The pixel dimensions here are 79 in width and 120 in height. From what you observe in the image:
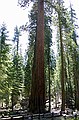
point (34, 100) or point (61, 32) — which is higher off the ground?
point (61, 32)

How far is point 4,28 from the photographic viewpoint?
38281 millimetres

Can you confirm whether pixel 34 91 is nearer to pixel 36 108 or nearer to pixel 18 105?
pixel 36 108

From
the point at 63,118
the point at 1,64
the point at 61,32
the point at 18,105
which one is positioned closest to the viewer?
the point at 63,118

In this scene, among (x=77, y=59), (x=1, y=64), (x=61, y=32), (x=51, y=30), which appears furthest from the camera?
(x=77, y=59)

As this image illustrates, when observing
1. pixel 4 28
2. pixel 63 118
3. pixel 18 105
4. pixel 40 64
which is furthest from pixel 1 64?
pixel 18 105

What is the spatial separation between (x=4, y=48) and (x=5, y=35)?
4.60 meters

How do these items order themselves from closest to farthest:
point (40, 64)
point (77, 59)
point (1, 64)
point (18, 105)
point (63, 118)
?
point (63, 118) < point (40, 64) < point (1, 64) < point (77, 59) < point (18, 105)

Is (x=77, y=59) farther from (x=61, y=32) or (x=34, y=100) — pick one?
(x=34, y=100)

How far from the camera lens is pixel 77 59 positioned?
45.8 m

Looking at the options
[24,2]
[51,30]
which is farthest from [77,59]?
[24,2]

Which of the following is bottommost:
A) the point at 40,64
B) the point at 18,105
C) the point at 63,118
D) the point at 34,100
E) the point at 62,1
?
the point at 18,105

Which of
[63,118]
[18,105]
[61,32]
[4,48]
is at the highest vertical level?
[61,32]

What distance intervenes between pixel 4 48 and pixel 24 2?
48.4 feet

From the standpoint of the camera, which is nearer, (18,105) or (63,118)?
(63,118)
